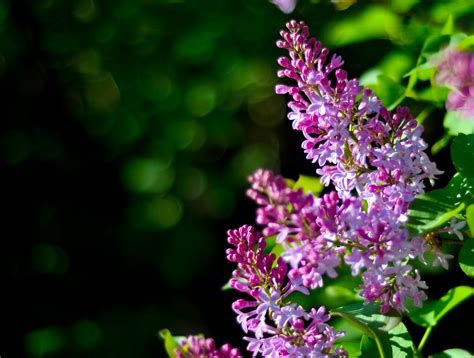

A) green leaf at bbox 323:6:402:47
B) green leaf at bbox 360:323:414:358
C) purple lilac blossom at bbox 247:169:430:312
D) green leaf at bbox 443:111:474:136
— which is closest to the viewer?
purple lilac blossom at bbox 247:169:430:312

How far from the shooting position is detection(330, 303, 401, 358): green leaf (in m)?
0.74

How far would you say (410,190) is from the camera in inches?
31.6

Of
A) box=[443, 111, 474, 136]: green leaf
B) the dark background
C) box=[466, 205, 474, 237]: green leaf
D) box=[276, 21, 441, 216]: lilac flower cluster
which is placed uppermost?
box=[276, 21, 441, 216]: lilac flower cluster

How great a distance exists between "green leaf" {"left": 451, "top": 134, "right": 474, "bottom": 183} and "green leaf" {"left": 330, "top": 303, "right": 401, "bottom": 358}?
0.19 metres

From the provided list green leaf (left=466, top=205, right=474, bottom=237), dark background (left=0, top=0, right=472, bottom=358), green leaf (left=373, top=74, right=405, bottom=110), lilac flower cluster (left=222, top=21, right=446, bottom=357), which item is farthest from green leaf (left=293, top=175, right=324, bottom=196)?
dark background (left=0, top=0, right=472, bottom=358)

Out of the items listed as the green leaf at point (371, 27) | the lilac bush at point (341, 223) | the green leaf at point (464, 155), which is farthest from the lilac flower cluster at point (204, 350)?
the green leaf at point (371, 27)

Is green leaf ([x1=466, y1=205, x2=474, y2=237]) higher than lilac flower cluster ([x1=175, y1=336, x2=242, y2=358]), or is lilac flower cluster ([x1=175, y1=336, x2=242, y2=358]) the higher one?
green leaf ([x1=466, y1=205, x2=474, y2=237])

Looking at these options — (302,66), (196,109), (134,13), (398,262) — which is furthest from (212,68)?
(398,262)

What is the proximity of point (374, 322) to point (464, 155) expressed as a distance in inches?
9.3

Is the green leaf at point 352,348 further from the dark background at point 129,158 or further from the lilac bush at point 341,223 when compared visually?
the dark background at point 129,158

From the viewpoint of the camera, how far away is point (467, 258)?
0.82 meters

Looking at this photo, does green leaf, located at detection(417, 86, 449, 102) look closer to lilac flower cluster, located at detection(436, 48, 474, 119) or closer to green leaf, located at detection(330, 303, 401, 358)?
lilac flower cluster, located at detection(436, 48, 474, 119)

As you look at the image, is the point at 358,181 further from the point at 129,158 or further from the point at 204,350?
the point at 129,158

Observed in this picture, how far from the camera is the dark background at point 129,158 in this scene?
8.04 feet
